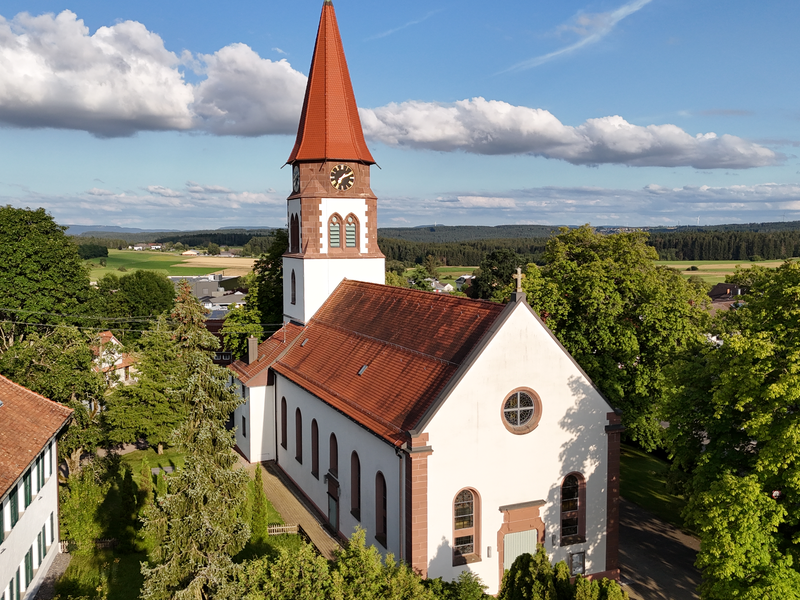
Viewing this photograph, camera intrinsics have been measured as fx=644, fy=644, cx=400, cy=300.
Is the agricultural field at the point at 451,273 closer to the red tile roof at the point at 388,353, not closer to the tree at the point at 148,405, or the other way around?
the tree at the point at 148,405

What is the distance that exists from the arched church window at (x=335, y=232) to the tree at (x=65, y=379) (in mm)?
13488

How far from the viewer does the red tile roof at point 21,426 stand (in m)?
19.5

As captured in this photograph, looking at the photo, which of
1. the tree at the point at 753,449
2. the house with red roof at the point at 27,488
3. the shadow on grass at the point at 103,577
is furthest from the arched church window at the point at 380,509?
the house with red roof at the point at 27,488

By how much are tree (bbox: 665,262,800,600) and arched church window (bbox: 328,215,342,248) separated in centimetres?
2054

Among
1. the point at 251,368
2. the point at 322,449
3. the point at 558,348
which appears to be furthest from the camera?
the point at 251,368

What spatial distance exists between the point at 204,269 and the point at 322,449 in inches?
4988

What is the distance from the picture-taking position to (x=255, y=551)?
76.0ft

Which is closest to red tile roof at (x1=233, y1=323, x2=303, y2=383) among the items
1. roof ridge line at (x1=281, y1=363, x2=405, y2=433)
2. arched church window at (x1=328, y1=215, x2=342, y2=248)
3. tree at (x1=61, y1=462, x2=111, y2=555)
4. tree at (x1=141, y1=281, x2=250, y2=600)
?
roof ridge line at (x1=281, y1=363, x2=405, y2=433)

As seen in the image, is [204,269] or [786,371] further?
[204,269]

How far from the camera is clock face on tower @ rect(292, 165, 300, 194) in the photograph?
34875 mm

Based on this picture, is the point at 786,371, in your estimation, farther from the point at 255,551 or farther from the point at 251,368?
the point at 251,368

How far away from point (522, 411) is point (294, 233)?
1986 centimetres

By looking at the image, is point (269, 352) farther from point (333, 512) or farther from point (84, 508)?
point (333, 512)

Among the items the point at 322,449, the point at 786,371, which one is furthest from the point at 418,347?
the point at 786,371
